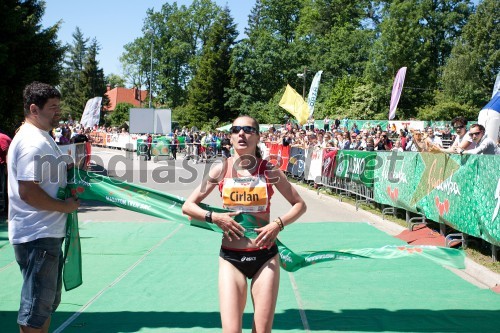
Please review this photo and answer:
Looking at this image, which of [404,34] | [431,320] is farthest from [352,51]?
[431,320]

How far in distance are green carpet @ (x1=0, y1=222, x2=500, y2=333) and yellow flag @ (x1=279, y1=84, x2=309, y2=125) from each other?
18650mm

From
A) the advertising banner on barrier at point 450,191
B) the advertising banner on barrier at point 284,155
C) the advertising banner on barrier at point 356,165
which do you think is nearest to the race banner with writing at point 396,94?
the advertising banner on barrier at point 356,165

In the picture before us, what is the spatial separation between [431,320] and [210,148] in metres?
33.5

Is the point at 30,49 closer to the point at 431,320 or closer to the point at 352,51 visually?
the point at 431,320

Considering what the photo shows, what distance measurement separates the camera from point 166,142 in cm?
4112

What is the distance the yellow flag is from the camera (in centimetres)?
2784

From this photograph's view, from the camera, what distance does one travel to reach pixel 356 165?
1531cm

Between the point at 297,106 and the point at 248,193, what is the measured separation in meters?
24.3

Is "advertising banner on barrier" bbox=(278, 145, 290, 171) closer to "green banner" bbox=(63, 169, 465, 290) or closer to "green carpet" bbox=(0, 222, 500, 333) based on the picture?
"green carpet" bbox=(0, 222, 500, 333)

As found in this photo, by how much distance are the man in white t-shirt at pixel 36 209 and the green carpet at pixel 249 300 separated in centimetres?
156

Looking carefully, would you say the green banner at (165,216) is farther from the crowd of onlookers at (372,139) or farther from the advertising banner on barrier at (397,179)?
the advertising banner on barrier at (397,179)

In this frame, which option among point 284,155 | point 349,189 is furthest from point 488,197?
point 284,155

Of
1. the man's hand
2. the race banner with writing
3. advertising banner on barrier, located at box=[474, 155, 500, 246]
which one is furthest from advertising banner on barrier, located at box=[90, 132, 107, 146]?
the man's hand

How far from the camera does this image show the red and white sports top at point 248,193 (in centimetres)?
413
